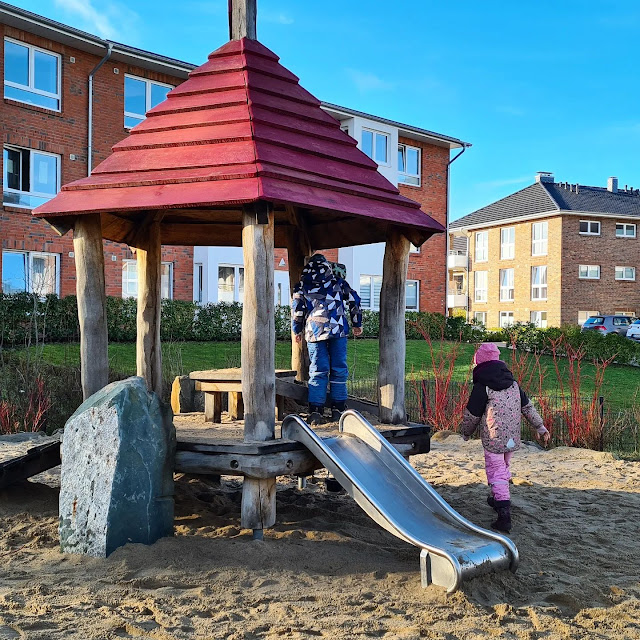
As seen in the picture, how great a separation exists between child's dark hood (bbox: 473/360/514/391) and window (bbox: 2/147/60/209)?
18374 millimetres

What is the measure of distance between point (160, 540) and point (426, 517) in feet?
6.23

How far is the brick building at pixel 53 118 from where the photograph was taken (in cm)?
2138

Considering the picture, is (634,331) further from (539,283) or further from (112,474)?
(112,474)

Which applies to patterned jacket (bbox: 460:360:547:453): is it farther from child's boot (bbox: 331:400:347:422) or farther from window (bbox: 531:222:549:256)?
window (bbox: 531:222:549:256)

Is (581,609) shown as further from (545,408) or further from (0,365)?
(0,365)

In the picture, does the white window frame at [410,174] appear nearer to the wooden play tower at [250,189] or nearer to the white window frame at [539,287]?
the white window frame at [539,287]

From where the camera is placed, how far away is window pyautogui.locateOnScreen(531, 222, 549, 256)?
42812 millimetres

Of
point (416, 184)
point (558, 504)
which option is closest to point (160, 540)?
point (558, 504)

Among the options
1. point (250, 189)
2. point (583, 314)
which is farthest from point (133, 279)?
point (583, 314)

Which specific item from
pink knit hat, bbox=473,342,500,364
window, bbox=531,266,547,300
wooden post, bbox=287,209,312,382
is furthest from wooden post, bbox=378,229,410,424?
window, bbox=531,266,547,300

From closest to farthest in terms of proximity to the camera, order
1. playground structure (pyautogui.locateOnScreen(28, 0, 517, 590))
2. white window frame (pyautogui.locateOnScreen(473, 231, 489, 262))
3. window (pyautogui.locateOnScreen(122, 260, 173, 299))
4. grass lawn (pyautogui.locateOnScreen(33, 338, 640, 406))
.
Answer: playground structure (pyautogui.locateOnScreen(28, 0, 517, 590)), grass lawn (pyautogui.locateOnScreen(33, 338, 640, 406)), window (pyautogui.locateOnScreen(122, 260, 173, 299)), white window frame (pyautogui.locateOnScreen(473, 231, 489, 262))

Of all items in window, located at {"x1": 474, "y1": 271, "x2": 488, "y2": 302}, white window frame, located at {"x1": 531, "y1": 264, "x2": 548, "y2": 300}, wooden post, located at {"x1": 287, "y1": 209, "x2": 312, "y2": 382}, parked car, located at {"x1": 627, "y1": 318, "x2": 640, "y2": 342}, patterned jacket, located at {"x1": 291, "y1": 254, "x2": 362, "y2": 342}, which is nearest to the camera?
patterned jacket, located at {"x1": 291, "y1": 254, "x2": 362, "y2": 342}

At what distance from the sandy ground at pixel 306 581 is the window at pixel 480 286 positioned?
41.7 meters

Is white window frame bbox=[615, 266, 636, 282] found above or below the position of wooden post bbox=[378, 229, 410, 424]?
above
